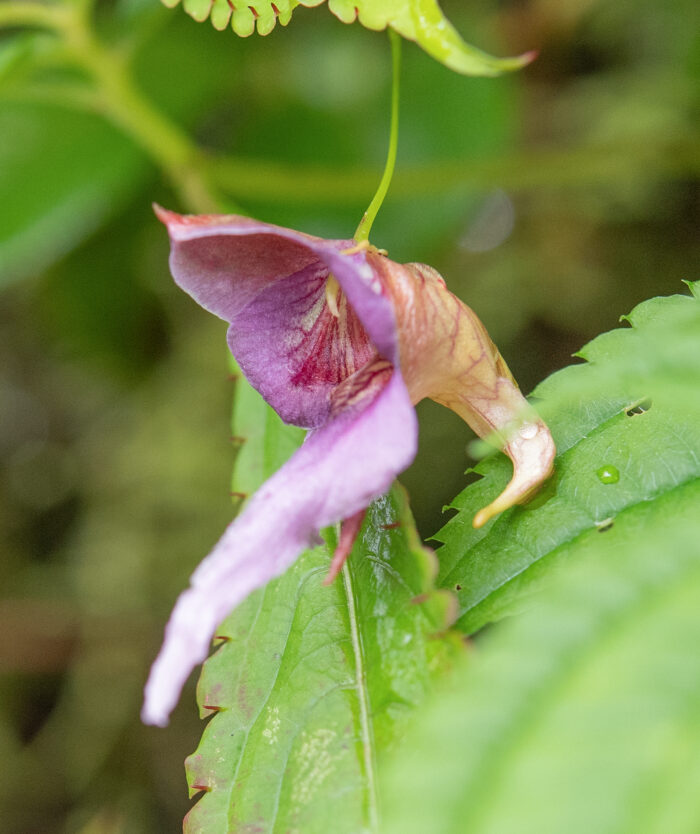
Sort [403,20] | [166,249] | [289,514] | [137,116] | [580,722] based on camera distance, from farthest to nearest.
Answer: [166,249]
[137,116]
[403,20]
[289,514]
[580,722]

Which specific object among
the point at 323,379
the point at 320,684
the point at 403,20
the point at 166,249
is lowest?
the point at 166,249

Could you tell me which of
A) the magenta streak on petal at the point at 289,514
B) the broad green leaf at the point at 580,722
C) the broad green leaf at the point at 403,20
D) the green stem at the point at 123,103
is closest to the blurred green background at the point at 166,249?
the green stem at the point at 123,103

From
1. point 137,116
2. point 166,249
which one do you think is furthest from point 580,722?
point 166,249

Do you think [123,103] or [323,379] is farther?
[123,103]

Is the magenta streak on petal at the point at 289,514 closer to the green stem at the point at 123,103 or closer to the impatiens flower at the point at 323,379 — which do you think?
the impatiens flower at the point at 323,379

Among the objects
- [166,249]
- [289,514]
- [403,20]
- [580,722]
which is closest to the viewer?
[580,722]

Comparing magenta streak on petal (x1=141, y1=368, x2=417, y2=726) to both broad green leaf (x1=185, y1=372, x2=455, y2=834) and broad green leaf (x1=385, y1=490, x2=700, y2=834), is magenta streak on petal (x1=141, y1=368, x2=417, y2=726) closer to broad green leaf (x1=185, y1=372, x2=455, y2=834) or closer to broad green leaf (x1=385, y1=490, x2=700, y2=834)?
broad green leaf (x1=185, y1=372, x2=455, y2=834)

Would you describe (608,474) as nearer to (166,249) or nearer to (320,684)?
(320,684)
